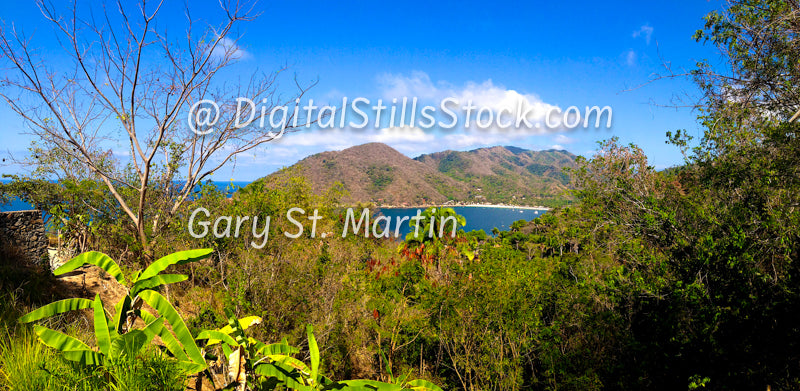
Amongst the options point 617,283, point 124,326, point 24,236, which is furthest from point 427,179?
point 124,326

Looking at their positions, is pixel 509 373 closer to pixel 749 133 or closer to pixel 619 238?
pixel 619 238

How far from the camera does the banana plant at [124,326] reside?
1524 millimetres

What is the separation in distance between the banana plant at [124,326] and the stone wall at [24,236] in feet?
28.1

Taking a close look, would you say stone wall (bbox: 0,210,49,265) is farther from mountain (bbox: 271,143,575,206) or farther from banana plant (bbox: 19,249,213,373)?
mountain (bbox: 271,143,575,206)

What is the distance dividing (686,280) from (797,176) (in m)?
1.86

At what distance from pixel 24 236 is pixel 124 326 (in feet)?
31.5

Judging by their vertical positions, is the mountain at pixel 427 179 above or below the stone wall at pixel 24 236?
above

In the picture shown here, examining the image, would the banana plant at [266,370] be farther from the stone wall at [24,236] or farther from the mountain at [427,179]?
the mountain at [427,179]

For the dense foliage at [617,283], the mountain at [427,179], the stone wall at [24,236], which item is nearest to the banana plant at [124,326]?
the dense foliage at [617,283]

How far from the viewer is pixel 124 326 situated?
178cm

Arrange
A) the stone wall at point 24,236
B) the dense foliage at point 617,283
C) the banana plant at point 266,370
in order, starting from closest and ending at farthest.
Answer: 1. the banana plant at point 266,370
2. the dense foliage at point 617,283
3. the stone wall at point 24,236

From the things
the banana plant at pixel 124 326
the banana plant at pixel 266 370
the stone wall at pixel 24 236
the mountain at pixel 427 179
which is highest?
the mountain at pixel 427 179

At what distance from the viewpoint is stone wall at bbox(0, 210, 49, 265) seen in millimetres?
7789

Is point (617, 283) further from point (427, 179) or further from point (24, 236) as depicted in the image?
point (427, 179)
